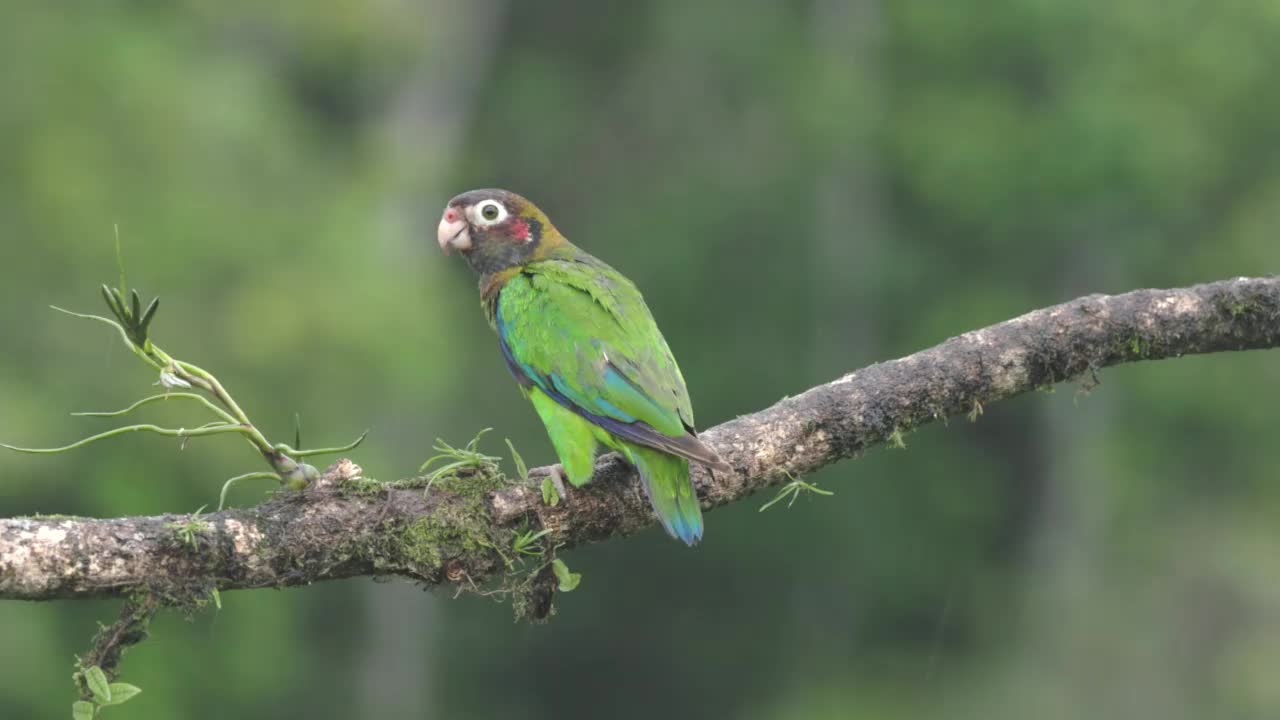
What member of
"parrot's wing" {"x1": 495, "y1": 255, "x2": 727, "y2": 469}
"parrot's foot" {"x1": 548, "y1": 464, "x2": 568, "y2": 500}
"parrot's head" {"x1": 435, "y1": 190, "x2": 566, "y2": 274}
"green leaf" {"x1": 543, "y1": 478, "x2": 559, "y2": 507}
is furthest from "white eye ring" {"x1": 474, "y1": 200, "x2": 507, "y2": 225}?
"green leaf" {"x1": 543, "y1": 478, "x2": 559, "y2": 507}

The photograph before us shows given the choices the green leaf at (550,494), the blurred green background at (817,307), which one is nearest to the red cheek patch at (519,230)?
the green leaf at (550,494)

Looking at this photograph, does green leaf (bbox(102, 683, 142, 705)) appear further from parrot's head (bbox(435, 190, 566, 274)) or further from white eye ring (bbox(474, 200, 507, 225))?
white eye ring (bbox(474, 200, 507, 225))

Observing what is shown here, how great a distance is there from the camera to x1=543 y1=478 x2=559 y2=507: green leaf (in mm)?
4816

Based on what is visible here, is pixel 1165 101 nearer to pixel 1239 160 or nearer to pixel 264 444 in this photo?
pixel 1239 160

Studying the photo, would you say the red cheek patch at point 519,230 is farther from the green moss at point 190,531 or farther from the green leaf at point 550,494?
the green moss at point 190,531

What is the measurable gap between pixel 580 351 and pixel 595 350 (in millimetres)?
56

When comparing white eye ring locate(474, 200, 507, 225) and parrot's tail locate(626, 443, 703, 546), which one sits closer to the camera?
parrot's tail locate(626, 443, 703, 546)

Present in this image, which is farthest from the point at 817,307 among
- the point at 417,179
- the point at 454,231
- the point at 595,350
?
the point at 595,350

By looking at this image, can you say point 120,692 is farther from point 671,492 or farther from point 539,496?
point 671,492

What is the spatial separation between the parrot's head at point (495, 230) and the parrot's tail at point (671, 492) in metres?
1.76

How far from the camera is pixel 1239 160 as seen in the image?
24734mm

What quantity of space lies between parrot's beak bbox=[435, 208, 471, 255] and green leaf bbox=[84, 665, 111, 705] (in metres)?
3.02

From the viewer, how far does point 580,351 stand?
5.86 metres

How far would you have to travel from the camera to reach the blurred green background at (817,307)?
68.9 feet
